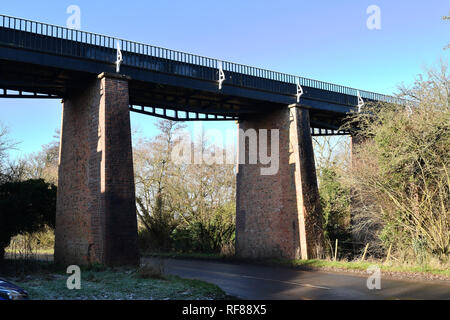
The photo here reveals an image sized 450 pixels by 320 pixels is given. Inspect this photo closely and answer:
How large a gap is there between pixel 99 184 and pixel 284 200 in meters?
9.86

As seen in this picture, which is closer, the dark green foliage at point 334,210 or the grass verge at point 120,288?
the grass verge at point 120,288

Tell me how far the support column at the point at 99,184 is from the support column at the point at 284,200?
349 inches

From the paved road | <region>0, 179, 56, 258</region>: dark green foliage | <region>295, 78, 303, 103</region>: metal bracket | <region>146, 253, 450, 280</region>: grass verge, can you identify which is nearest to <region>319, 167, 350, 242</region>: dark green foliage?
<region>295, 78, 303, 103</region>: metal bracket

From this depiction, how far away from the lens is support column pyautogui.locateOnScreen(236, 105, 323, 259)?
21.3 metres

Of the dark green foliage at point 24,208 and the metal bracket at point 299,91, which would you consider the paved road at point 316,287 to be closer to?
the dark green foliage at point 24,208

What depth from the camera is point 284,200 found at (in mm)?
22016

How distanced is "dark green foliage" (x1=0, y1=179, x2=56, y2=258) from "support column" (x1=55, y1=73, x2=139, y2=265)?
4.40 feet

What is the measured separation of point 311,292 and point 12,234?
13.3 meters

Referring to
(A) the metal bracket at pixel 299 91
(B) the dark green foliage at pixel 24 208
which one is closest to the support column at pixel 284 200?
(A) the metal bracket at pixel 299 91

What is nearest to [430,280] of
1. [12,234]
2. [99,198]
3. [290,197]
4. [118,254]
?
[290,197]

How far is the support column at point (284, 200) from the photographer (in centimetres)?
2128

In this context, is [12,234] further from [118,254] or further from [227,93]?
[227,93]

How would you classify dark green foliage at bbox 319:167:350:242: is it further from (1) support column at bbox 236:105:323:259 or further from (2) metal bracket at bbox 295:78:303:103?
(2) metal bracket at bbox 295:78:303:103

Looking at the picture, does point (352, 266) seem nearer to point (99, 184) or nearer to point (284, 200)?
point (284, 200)
